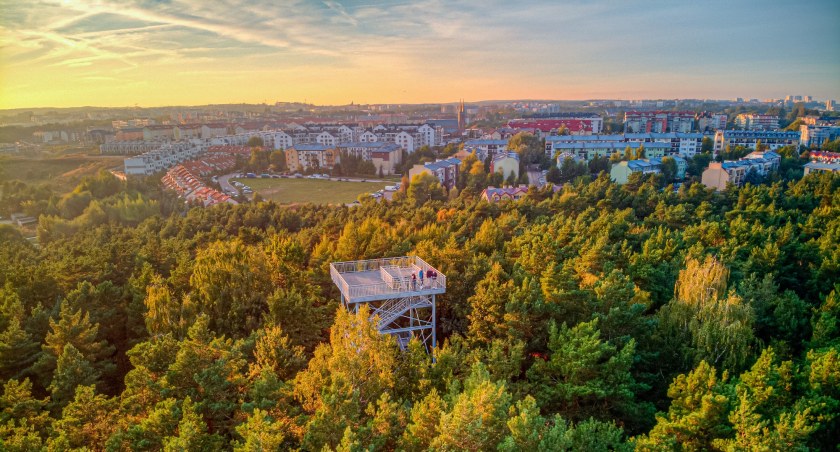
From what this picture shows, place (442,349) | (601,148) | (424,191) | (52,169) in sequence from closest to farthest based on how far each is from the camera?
1. (442,349)
2. (424,191)
3. (52,169)
4. (601,148)

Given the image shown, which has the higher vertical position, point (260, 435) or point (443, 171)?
point (443, 171)

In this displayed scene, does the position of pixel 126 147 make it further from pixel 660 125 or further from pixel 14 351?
pixel 660 125

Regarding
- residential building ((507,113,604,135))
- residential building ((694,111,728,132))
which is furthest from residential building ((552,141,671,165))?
residential building ((694,111,728,132))

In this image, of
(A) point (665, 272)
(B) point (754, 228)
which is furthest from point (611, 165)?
(A) point (665, 272)

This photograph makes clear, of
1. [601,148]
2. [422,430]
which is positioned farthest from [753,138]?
[422,430]

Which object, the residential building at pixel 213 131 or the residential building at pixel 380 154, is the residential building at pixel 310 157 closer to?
the residential building at pixel 380 154
